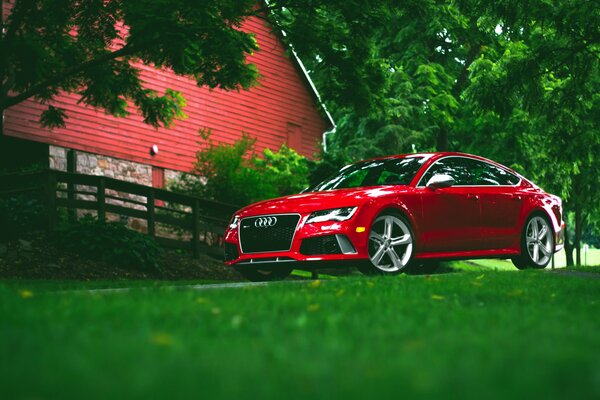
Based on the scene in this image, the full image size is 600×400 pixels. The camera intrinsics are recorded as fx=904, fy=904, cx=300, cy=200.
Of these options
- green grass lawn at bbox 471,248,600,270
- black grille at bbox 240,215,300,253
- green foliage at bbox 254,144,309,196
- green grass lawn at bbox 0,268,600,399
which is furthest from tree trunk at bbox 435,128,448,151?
green grass lawn at bbox 0,268,600,399

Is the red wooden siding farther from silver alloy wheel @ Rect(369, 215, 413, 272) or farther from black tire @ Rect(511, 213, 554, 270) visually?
silver alloy wheel @ Rect(369, 215, 413, 272)

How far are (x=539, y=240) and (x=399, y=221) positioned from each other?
3.03m

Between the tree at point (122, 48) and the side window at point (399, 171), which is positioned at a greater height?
the tree at point (122, 48)

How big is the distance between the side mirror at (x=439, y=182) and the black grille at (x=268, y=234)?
6.23 feet

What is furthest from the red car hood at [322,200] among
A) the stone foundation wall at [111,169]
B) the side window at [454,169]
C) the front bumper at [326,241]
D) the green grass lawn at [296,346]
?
the stone foundation wall at [111,169]

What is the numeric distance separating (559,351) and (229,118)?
24.8 metres

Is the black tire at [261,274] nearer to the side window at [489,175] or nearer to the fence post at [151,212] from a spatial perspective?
the side window at [489,175]

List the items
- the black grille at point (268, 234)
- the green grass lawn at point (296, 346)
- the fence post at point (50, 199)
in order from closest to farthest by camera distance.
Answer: the green grass lawn at point (296, 346), the black grille at point (268, 234), the fence post at point (50, 199)

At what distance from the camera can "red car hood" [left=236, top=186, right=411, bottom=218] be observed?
10.4 metres

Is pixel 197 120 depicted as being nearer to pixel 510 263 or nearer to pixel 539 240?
pixel 539 240

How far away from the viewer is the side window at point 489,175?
12.2 meters

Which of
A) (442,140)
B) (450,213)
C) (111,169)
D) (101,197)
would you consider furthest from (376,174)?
(442,140)

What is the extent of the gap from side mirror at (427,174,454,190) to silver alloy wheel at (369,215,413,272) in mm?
732

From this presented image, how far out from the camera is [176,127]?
87.7ft
